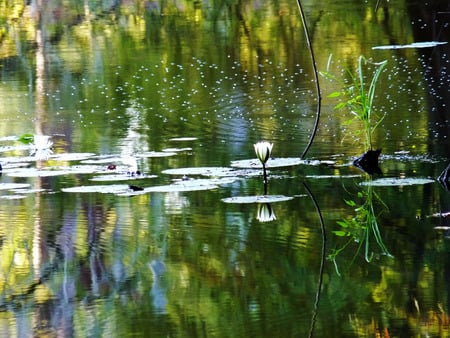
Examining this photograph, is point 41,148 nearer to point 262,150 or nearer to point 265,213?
point 262,150

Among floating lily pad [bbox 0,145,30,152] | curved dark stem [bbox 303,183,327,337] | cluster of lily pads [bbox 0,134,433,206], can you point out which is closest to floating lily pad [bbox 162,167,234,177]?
cluster of lily pads [bbox 0,134,433,206]

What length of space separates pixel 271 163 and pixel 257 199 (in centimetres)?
80

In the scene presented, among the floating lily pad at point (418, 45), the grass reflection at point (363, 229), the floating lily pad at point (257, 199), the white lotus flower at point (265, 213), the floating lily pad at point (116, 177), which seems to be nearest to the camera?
the grass reflection at point (363, 229)

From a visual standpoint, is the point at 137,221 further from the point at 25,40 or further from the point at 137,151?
the point at 25,40

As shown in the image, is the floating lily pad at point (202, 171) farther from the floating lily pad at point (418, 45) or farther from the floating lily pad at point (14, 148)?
the floating lily pad at point (418, 45)

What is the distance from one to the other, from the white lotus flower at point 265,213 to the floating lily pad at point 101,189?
0.71 metres

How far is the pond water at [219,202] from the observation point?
3465 millimetres

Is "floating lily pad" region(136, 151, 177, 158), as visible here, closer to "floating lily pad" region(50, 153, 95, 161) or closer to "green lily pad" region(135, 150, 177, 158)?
"green lily pad" region(135, 150, 177, 158)

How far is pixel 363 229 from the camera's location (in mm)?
4465

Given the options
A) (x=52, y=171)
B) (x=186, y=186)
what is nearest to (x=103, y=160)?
(x=52, y=171)

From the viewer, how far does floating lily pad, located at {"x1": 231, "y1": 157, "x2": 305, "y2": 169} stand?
570 cm

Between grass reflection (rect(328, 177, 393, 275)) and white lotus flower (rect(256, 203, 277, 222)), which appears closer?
grass reflection (rect(328, 177, 393, 275))

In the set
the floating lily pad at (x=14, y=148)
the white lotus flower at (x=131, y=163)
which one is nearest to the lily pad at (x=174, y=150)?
the white lotus flower at (x=131, y=163)

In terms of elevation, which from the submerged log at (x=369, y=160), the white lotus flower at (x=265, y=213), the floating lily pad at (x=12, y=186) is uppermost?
the submerged log at (x=369, y=160)
